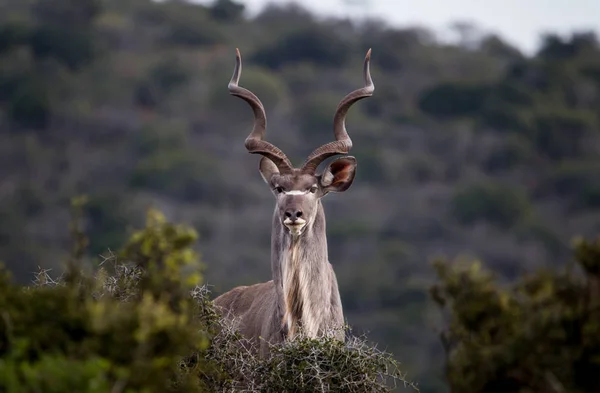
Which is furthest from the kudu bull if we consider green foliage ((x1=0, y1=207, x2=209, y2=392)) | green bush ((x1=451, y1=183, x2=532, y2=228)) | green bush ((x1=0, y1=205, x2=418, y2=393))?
green bush ((x1=451, y1=183, x2=532, y2=228))

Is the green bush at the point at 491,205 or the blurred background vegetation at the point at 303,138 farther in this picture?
the green bush at the point at 491,205

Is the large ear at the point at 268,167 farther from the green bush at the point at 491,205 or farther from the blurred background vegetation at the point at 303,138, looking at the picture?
the green bush at the point at 491,205

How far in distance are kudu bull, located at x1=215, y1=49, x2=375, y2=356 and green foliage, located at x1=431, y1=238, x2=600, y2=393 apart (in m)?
3.24

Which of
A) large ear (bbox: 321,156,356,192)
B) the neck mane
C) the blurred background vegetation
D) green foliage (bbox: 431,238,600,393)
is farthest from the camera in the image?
the blurred background vegetation

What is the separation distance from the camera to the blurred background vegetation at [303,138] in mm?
50219

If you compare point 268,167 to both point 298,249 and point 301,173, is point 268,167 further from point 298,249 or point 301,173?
point 298,249

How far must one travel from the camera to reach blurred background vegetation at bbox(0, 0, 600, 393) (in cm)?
5022

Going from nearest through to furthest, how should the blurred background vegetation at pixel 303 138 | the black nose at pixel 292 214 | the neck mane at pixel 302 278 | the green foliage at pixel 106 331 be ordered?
the green foliage at pixel 106 331
the black nose at pixel 292 214
the neck mane at pixel 302 278
the blurred background vegetation at pixel 303 138

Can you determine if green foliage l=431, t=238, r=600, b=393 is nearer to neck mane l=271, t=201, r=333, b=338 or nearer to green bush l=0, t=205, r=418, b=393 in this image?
green bush l=0, t=205, r=418, b=393

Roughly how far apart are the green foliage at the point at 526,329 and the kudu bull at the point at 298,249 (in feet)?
10.6

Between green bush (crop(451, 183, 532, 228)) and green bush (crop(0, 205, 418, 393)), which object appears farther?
green bush (crop(451, 183, 532, 228))

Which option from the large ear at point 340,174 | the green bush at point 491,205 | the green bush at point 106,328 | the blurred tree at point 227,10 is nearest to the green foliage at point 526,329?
the green bush at point 106,328

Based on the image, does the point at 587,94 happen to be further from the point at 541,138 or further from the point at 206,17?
the point at 206,17

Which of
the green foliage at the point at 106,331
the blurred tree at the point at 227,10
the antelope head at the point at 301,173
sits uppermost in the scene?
the blurred tree at the point at 227,10
